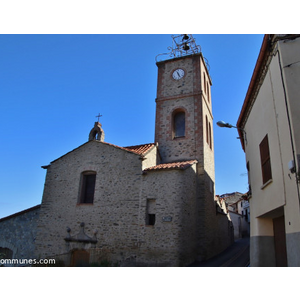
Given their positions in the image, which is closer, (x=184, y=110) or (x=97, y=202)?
(x=97, y=202)

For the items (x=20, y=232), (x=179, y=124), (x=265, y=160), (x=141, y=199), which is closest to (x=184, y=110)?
(x=179, y=124)

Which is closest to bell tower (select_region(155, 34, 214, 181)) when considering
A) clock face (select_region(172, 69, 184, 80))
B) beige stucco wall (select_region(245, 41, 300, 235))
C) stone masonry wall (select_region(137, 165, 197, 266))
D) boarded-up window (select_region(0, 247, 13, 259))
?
clock face (select_region(172, 69, 184, 80))

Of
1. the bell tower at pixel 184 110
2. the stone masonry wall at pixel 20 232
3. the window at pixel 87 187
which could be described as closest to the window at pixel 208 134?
the bell tower at pixel 184 110

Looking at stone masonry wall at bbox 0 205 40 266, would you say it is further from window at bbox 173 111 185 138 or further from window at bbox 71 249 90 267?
window at bbox 173 111 185 138

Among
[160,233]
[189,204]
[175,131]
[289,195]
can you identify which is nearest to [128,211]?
[160,233]

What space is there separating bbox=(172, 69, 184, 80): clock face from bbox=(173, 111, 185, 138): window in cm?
273

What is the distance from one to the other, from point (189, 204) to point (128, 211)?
3.28 meters

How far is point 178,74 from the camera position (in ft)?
64.3

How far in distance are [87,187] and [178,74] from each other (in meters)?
10.6

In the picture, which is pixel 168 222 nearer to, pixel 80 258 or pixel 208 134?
pixel 80 258

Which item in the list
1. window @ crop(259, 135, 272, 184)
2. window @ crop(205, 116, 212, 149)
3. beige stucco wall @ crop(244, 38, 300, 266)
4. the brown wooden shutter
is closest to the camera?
beige stucco wall @ crop(244, 38, 300, 266)

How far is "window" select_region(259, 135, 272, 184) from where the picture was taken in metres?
8.37

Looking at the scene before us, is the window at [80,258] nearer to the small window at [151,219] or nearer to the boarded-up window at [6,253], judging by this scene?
the small window at [151,219]

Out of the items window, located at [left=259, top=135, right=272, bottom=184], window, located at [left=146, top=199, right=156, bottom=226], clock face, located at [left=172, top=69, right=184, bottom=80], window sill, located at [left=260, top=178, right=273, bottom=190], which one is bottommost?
window, located at [left=146, top=199, right=156, bottom=226]
